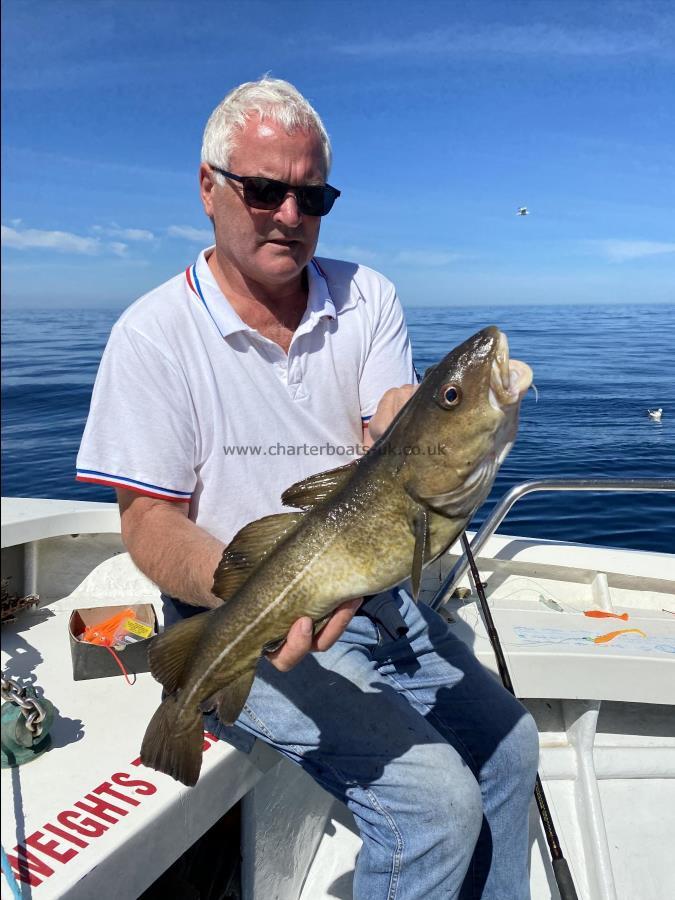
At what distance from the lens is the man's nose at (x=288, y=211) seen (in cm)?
299

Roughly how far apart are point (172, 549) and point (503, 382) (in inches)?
52.9

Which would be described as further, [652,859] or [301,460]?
[652,859]

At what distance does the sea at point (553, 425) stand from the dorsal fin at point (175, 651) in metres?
0.72

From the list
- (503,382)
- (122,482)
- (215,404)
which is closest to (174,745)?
(122,482)

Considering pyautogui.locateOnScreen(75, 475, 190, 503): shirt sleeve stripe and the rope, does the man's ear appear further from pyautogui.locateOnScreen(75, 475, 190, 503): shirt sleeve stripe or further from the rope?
the rope

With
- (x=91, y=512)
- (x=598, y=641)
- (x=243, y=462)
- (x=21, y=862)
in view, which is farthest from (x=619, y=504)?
(x=21, y=862)

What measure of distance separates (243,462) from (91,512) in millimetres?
2116

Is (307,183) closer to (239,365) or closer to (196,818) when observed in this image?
(239,365)

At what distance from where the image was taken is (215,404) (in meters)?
2.91

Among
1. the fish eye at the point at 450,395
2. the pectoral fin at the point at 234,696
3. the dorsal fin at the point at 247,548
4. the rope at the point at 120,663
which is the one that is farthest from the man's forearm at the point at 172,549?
the fish eye at the point at 450,395

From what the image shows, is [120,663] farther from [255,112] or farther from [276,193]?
[255,112]

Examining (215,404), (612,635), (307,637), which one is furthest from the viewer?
(612,635)

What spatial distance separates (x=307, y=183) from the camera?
304 cm

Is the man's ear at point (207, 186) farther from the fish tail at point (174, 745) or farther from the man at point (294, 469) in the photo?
the fish tail at point (174, 745)
